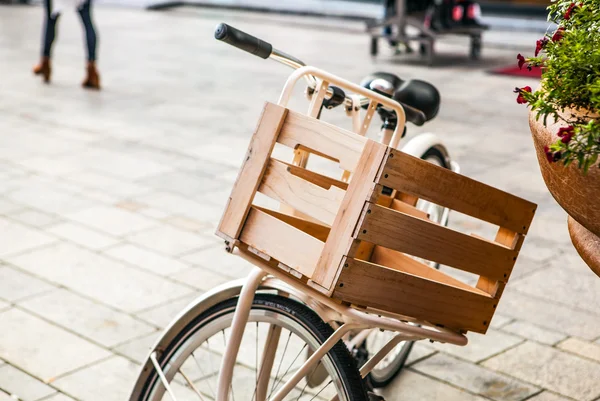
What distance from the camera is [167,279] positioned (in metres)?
4.40

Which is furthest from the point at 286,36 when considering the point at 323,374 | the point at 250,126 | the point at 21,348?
the point at 323,374

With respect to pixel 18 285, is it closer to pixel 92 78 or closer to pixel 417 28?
pixel 92 78

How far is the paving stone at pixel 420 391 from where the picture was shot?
3.32m

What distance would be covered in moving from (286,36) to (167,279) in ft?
31.1

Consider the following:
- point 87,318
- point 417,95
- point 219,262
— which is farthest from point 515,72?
point 417,95

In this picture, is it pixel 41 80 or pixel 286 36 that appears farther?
pixel 286 36

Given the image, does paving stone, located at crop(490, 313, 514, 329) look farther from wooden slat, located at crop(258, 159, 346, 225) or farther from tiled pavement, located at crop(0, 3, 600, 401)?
wooden slat, located at crop(258, 159, 346, 225)

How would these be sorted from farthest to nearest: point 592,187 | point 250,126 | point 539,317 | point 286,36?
point 286,36 < point 250,126 < point 539,317 < point 592,187

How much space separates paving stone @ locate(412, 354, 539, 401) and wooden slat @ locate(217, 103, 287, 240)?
1600 millimetres

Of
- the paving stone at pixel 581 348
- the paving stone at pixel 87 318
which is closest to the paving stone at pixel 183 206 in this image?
the paving stone at pixel 87 318

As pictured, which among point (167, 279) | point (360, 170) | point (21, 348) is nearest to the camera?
point (360, 170)

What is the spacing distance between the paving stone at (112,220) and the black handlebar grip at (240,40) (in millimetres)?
2898

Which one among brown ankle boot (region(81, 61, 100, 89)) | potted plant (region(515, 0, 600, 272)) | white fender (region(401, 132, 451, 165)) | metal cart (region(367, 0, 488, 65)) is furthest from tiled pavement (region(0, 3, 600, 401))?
potted plant (region(515, 0, 600, 272))

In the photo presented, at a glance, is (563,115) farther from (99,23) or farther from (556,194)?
(99,23)
